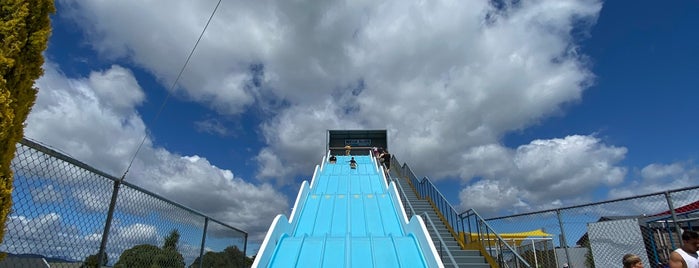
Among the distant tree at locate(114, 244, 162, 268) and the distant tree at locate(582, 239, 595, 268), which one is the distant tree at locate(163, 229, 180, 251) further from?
the distant tree at locate(582, 239, 595, 268)

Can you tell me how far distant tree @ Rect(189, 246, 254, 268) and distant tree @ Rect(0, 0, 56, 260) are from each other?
155 inches

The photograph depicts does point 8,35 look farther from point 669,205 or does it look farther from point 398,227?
point 398,227

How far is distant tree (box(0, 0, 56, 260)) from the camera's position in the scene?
2.64 metres

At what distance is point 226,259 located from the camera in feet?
24.7

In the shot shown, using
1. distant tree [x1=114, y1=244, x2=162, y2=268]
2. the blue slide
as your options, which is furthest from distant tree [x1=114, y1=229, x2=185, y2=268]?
the blue slide

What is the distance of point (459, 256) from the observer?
851 cm

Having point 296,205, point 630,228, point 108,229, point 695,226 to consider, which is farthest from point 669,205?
point 296,205

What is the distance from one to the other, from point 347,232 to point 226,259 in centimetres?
376

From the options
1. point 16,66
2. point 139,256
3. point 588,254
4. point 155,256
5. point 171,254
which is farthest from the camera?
point 588,254

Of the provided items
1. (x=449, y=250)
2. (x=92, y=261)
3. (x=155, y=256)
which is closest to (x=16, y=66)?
(x=92, y=261)

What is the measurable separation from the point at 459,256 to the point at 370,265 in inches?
92.9

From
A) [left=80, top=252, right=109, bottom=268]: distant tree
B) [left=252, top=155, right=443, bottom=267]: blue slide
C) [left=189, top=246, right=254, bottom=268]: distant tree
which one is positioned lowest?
[left=80, top=252, right=109, bottom=268]: distant tree

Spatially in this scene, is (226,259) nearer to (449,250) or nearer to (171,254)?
(171,254)

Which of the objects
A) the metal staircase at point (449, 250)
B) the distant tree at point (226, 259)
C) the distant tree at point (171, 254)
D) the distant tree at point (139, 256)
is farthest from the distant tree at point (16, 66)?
the metal staircase at point (449, 250)
